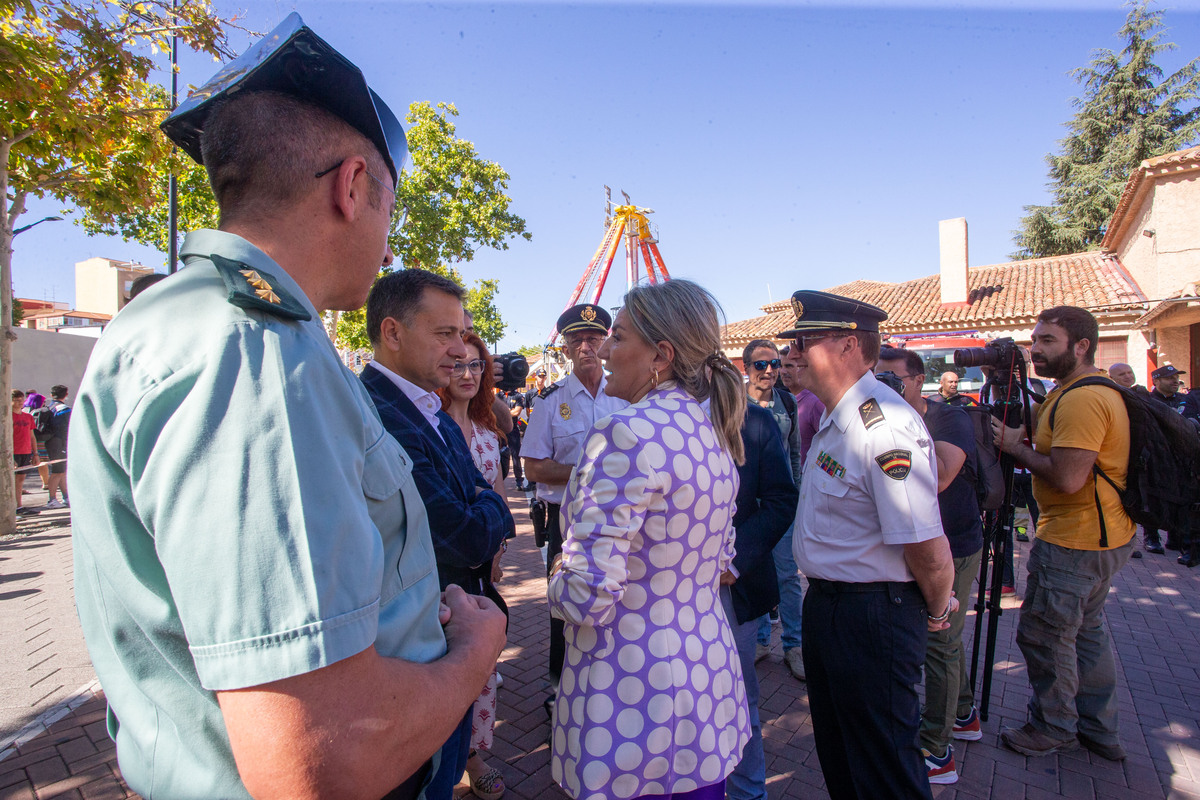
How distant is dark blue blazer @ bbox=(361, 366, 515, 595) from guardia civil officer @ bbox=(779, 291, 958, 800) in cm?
128

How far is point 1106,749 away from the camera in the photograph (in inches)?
127

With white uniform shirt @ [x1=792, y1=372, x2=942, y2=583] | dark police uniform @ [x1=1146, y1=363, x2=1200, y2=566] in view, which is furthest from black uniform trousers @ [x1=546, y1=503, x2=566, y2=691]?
dark police uniform @ [x1=1146, y1=363, x2=1200, y2=566]

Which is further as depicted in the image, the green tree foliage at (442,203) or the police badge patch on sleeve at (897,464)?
the green tree foliage at (442,203)

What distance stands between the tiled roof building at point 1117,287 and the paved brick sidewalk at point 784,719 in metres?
11.1

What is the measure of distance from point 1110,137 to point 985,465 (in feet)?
121

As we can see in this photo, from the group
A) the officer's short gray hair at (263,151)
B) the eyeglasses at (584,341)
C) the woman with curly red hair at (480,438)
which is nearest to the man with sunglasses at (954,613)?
the eyeglasses at (584,341)

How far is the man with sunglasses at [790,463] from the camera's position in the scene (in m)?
4.45

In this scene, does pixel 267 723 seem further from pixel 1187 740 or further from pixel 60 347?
pixel 60 347

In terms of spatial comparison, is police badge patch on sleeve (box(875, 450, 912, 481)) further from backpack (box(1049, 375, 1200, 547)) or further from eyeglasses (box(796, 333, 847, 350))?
backpack (box(1049, 375, 1200, 547))

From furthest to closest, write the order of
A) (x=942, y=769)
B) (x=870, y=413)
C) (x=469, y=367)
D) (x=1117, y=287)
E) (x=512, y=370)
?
(x=1117, y=287)
(x=512, y=370)
(x=469, y=367)
(x=942, y=769)
(x=870, y=413)

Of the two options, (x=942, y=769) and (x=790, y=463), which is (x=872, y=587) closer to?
(x=942, y=769)

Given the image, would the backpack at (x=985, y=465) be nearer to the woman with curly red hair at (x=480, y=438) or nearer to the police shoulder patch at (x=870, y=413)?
the police shoulder patch at (x=870, y=413)

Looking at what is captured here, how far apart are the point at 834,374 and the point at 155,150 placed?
29.7 feet

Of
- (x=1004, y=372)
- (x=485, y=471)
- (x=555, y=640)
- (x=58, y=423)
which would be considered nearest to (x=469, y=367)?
(x=485, y=471)
